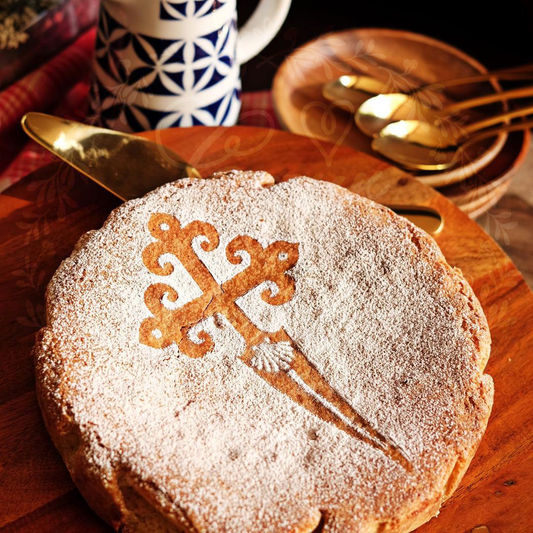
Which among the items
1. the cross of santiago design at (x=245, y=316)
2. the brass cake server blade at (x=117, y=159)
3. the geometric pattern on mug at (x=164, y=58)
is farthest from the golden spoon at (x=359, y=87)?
the cross of santiago design at (x=245, y=316)

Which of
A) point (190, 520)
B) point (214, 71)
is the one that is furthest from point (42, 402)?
point (214, 71)

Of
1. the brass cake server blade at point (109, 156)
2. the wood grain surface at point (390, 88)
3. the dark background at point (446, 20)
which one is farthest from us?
the dark background at point (446, 20)

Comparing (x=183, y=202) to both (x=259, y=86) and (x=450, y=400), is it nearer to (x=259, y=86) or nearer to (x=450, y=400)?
(x=450, y=400)

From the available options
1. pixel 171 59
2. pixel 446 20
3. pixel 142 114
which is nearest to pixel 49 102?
pixel 142 114

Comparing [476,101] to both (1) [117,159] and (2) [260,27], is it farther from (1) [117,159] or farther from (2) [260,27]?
(1) [117,159]

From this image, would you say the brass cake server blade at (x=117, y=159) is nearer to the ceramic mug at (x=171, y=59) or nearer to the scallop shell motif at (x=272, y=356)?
the ceramic mug at (x=171, y=59)

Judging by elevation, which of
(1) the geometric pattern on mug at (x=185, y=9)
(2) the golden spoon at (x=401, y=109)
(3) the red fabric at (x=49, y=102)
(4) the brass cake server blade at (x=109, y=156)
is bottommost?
(3) the red fabric at (x=49, y=102)
